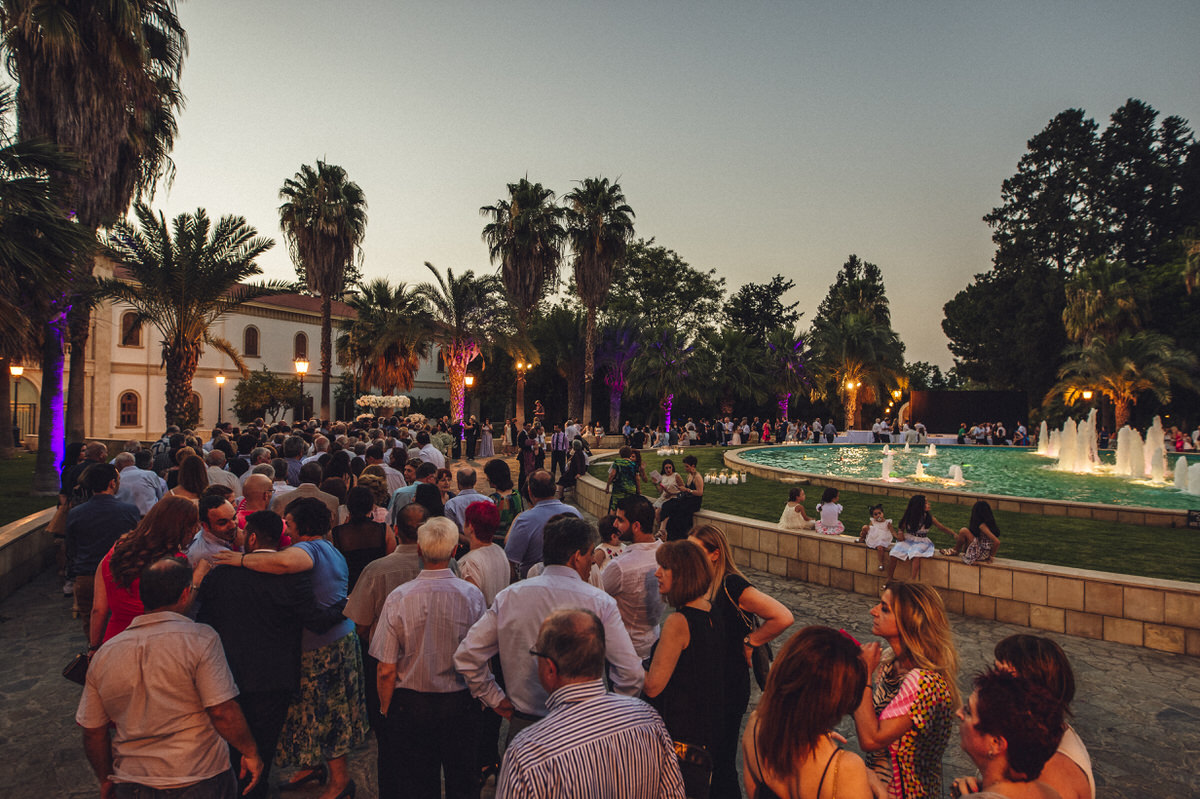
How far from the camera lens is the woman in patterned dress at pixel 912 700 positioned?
2.66m

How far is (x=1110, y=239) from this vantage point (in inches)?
1763

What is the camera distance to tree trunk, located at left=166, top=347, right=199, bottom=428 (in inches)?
610

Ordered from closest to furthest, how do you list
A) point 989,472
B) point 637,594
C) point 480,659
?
point 480,659 < point 637,594 < point 989,472

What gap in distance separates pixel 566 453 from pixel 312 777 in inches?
539

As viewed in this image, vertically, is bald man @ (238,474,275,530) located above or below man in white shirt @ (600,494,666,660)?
above

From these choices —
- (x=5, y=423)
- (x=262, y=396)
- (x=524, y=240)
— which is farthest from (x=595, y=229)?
(x=5, y=423)

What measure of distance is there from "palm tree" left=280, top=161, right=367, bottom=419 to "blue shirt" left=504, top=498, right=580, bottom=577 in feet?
87.4

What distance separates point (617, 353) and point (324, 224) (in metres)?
17.3

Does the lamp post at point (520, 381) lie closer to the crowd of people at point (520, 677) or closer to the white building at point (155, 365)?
the white building at point (155, 365)

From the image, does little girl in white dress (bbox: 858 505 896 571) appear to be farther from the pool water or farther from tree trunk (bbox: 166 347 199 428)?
tree trunk (bbox: 166 347 199 428)

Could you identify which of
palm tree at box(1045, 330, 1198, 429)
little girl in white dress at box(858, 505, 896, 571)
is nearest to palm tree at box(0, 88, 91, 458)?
little girl in white dress at box(858, 505, 896, 571)

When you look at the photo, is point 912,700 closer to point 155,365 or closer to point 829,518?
point 829,518

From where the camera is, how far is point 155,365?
121 ft

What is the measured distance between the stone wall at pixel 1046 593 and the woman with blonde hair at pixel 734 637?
16.6 feet
